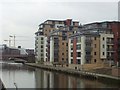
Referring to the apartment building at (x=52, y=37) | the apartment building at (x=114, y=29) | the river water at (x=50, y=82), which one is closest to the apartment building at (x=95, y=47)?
the apartment building at (x=114, y=29)

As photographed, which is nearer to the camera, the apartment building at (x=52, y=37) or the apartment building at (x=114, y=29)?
the apartment building at (x=114, y=29)

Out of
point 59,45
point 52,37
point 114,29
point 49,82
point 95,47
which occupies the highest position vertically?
point 114,29

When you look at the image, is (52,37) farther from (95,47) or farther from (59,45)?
(95,47)

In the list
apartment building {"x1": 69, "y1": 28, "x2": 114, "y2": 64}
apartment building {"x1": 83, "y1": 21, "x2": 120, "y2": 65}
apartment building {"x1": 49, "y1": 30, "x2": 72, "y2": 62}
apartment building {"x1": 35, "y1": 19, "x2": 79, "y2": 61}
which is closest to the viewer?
apartment building {"x1": 69, "y1": 28, "x2": 114, "y2": 64}

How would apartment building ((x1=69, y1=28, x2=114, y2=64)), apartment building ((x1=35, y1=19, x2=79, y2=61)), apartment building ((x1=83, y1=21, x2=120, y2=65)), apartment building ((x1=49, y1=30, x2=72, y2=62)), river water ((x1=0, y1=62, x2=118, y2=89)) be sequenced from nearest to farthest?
river water ((x1=0, y1=62, x2=118, y2=89)) < apartment building ((x1=69, y1=28, x2=114, y2=64)) < apartment building ((x1=83, y1=21, x2=120, y2=65)) < apartment building ((x1=49, y1=30, x2=72, y2=62)) < apartment building ((x1=35, y1=19, x2=79, y2=61))

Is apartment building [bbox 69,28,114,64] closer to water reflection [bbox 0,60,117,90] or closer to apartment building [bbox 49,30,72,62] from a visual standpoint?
water reflection [bbox 0,60,117,90]

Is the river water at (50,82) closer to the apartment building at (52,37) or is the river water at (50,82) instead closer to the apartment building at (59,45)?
the apartment building at (59,45)

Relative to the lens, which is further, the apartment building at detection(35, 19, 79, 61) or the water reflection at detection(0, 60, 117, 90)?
the apartment building at detection(35, 19, 79, 61)

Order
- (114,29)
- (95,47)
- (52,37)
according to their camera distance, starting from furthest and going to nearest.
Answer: (52,37)
(114,29)
(95,47)

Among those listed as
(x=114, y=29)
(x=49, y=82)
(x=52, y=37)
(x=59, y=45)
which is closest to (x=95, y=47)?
(x=114, y=29)

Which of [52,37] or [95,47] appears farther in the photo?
[52,37]

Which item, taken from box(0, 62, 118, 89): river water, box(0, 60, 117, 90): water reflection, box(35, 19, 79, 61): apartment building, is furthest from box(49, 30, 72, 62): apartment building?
box(0, 60, 117, 90): water reflection

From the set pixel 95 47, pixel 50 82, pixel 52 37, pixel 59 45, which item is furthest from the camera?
pixel 52 37

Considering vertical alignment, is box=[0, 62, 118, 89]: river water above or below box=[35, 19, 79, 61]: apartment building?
below
